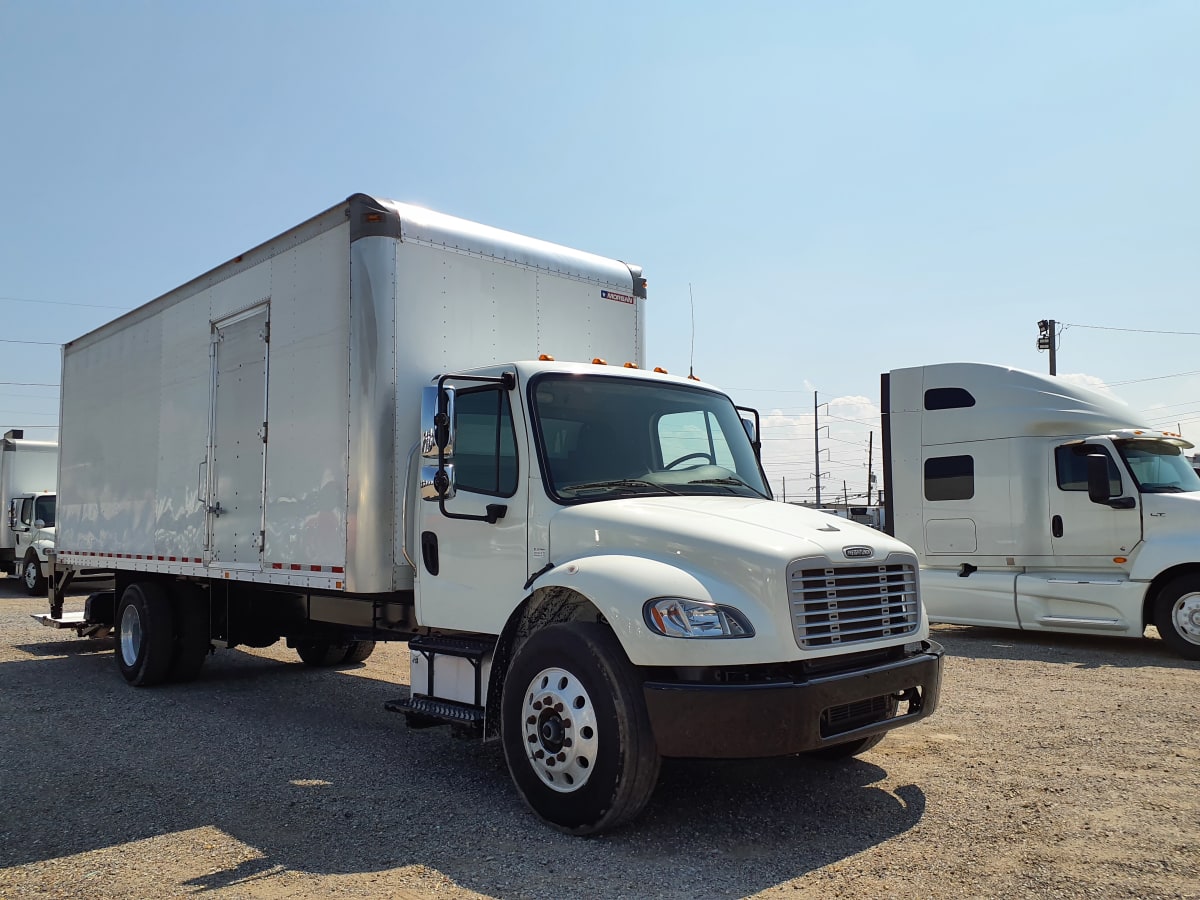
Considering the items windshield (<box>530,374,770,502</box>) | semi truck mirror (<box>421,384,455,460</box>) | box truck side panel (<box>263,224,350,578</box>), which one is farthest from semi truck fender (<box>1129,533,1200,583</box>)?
box truck side panel (<box>263,224,350,578</box>)

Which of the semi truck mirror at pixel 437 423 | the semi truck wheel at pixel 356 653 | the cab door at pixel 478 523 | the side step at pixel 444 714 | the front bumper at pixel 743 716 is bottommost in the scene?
the semi truck wheel at pixel 356 653

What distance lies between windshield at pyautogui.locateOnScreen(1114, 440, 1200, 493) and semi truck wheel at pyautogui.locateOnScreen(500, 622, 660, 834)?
348 inches

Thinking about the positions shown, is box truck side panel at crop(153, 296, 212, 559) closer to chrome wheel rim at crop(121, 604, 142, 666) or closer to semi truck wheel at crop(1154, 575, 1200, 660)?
chrome wheel rim at crop(121, 604, 142, 666)

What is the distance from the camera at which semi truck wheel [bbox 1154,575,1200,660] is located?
10.3m

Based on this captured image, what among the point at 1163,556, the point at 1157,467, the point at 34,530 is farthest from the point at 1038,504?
the point at 34,530

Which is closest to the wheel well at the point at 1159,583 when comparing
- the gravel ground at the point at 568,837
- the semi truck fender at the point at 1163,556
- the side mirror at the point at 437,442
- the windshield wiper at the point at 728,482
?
the semi truck fender at the point at 1163,556

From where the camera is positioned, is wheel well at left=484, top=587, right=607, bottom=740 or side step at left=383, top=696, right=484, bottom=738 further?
side step at left=383, top=696, right=484, bottom=738

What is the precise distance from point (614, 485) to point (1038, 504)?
814 centimetres

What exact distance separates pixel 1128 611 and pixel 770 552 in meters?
8.14

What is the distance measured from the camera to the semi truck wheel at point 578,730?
181 inches

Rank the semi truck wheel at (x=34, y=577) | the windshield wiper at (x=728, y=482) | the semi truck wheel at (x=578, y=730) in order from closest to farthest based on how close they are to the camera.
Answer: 1. the semi truck wheel at (x=578, y=730)
2. the windshield wiper at (x=728, y=482)
3. the semi truck wheel at (x=34, y=577)

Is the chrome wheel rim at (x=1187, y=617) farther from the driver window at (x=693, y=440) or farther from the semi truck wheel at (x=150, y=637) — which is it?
the semi truck wheel at (x=150, y=637)

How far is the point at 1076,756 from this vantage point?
6273 millimetres

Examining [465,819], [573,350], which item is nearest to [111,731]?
[465,819]
